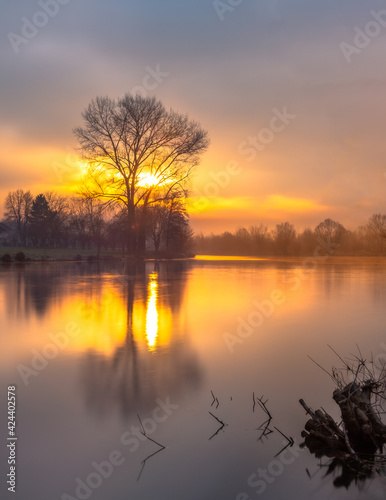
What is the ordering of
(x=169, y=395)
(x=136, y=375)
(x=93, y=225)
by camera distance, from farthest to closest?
(x=93, y=225) < (x=136, y=375) < (x=169, y=395)

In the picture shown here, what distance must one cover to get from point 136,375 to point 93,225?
54.2 meters

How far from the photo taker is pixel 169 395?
20.3ft

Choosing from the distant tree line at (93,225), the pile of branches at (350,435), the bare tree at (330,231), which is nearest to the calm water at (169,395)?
the pile of branches at (350,435)

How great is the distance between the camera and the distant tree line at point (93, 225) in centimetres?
4716

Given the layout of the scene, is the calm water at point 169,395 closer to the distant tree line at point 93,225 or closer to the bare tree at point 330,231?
the distant tree line at point 93,225

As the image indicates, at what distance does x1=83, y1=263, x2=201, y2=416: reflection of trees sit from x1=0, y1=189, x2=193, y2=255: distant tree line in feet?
114

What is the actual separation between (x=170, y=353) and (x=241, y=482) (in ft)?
14.0

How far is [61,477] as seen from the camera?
4219 mm

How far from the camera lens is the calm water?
4238mm

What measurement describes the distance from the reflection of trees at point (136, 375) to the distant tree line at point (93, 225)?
34.6 m

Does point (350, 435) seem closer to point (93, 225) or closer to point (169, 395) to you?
point (169, 395)

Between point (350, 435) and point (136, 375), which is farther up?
point (136, 375)

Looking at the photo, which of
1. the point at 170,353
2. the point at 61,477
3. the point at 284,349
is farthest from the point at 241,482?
the point at 284,349

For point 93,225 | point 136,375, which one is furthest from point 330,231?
point 136,375
